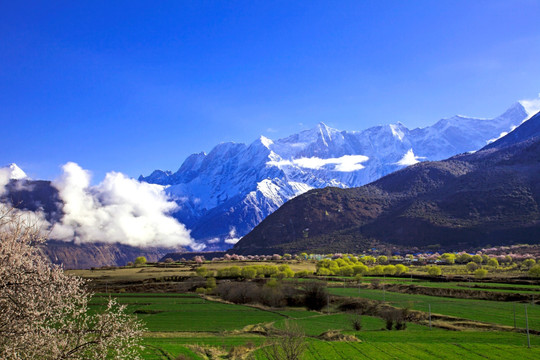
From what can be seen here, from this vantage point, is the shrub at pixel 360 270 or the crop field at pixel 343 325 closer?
the crop field at pixel 343 325

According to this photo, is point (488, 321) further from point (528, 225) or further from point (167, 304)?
point (528, 225)

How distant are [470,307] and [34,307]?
60.7 m

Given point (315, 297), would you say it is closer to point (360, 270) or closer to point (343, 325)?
point (343, 325)

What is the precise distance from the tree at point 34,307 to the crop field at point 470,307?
44362mm

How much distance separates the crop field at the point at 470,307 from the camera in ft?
163

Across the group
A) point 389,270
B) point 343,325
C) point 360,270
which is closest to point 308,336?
point 343,325

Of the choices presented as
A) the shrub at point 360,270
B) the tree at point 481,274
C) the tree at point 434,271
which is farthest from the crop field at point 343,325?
the shrub at point 360,270

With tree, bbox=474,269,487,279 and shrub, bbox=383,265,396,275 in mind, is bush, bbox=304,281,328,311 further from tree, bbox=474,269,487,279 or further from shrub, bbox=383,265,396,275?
shrub, bbox=383,265,396,275

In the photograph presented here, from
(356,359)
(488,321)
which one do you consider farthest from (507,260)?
(356,359)

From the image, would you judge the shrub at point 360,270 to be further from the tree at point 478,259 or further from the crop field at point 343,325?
the tree at point 478,259

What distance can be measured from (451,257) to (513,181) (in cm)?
8734

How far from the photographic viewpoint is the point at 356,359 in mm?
31922

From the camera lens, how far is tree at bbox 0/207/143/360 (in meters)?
13.0

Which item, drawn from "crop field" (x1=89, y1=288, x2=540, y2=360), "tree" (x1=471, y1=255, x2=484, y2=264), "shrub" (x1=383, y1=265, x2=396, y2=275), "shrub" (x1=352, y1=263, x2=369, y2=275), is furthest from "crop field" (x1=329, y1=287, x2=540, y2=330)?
"tree" (x1=471, y1=255, x2=484, y2=264)
